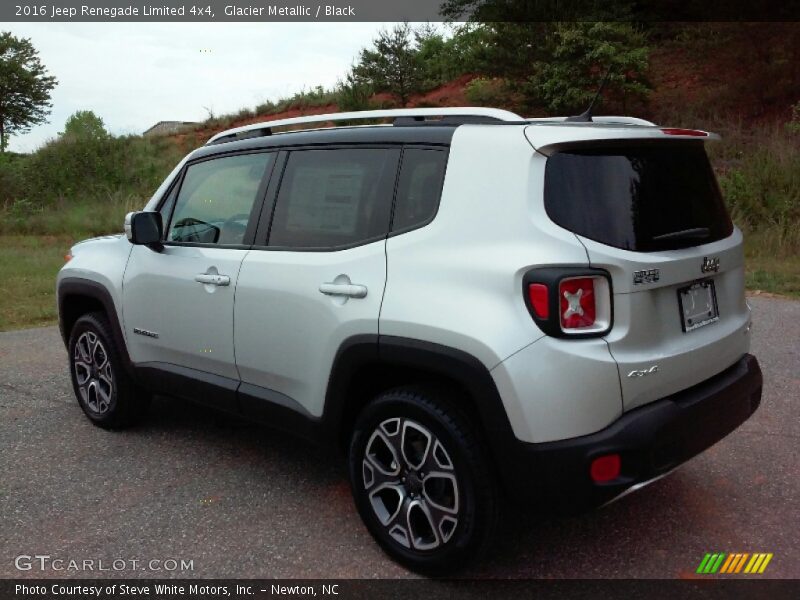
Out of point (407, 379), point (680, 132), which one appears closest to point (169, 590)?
point (407, 379)

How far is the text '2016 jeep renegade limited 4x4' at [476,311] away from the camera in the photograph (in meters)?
2.60

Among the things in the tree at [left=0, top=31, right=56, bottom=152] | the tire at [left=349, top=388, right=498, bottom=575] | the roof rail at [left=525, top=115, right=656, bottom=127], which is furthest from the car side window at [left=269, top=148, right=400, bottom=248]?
the tree at [left=0, top=31, right=56, bottom=152]

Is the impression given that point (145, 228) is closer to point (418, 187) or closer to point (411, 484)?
point (418, 187)

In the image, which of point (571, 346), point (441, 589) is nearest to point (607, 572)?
point (441, 589)

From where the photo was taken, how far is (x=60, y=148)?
27.0 meters

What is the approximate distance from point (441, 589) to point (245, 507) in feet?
3.88

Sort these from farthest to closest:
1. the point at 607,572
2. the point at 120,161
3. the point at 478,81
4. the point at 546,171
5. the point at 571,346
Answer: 1. the point at 478,81
2. the point at 120,161
3. the point at 607,572
4. the point at 546,171
5. the point at 571,346

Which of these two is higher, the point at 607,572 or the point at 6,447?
the point at 6,447

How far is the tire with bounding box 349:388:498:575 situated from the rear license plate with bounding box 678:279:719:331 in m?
0.96

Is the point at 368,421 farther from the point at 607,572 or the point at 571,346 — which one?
the point at 607,572

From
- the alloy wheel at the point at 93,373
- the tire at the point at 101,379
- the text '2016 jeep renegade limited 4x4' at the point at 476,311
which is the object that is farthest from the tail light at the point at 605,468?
the alloy wheel at the point at 93,373

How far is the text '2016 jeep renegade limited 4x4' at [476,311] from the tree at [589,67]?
2157cm

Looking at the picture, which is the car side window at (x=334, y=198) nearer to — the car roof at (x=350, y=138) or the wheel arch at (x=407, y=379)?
the car roof at (x=350, y=138)

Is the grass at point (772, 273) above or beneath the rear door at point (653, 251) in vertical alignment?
beneath
